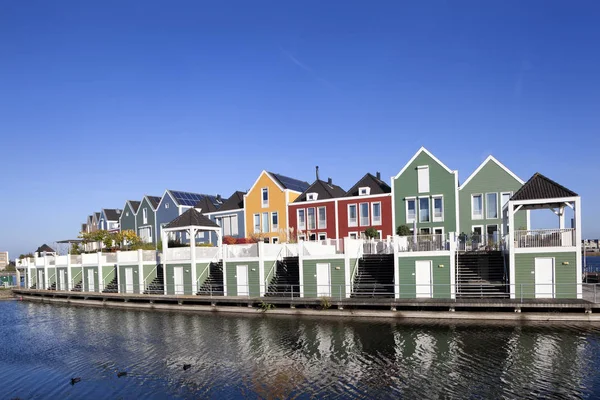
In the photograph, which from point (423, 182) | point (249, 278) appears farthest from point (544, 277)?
point (249, 278)

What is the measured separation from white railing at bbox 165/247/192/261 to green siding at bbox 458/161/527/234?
24.5 metres

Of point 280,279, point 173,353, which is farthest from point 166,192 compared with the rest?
point 173,353

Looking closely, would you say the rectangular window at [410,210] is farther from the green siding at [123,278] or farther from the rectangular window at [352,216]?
the green siding at [123,278]

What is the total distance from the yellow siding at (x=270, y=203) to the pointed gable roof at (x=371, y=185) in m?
7.90

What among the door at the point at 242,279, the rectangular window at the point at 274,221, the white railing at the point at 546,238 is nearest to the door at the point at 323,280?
the door at the point at 242,279

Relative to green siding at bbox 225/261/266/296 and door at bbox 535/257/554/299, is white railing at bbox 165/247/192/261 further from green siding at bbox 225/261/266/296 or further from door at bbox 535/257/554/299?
door at bbox 535/257/554/299

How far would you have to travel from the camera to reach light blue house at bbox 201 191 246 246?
5566 cm

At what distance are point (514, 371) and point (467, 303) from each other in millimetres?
8810

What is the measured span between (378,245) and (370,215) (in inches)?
458

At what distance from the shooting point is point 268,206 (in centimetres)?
5322

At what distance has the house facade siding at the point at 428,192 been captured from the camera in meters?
42.2

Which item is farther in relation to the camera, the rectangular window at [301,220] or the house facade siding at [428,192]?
the rectangular window at [301,220]

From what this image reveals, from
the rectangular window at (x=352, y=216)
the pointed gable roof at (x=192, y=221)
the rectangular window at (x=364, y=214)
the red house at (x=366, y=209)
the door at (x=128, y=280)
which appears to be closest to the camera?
the pointed gable roof at (x=192, y=221)

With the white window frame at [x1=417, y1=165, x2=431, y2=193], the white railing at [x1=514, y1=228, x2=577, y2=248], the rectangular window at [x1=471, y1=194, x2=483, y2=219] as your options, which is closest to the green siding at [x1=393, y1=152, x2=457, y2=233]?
the white window frame at [x1=417, y1=165, x2=431, y2=193]
